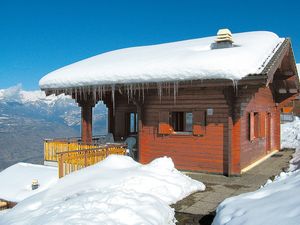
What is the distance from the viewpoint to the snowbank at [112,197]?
256 inches

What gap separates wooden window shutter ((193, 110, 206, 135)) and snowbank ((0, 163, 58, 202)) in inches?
217

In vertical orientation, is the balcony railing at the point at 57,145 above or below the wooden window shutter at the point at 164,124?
below

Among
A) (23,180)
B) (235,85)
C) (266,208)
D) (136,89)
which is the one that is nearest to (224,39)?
(235,85)

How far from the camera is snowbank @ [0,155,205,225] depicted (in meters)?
6.51

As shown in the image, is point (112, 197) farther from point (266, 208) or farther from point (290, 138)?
point (290, 138)

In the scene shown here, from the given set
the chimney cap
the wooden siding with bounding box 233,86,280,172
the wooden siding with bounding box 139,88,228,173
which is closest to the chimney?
the chimney cap

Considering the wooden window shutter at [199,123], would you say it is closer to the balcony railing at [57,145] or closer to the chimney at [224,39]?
the chimney at [224,39]

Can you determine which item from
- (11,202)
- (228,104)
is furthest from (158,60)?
(11,202)

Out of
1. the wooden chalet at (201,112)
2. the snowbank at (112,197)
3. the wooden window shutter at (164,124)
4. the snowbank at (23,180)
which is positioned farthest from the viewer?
the snowbank at (23,180)

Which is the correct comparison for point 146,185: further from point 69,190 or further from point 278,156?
point 278,156

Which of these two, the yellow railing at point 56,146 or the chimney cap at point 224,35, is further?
the yellow railing at point 56,146

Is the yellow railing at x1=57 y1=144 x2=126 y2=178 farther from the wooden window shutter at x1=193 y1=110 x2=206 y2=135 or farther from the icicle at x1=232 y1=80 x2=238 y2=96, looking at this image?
the icicle at x1=232 y1=80 x2=238 y2=96

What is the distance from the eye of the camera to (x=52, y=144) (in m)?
15.1

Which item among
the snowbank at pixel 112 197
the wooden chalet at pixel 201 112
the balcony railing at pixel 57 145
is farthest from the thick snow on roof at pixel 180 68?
the snowbank at pixel 112 197
